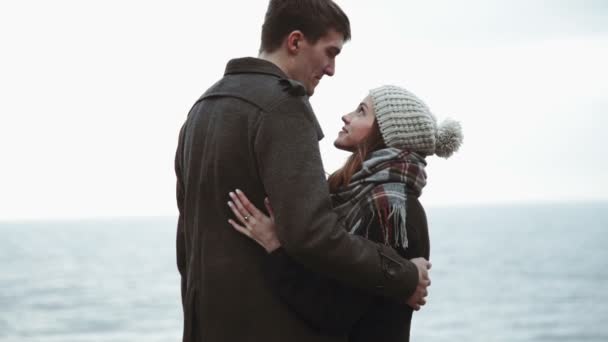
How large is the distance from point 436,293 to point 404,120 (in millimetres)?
52536

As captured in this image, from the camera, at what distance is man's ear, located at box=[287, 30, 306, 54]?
8.46 feet

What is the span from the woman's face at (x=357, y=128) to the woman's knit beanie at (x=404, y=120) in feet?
0.14

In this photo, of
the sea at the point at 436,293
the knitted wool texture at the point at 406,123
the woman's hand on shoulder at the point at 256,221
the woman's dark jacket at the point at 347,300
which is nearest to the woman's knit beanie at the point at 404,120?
the knitted wool texture at the point at 406,123

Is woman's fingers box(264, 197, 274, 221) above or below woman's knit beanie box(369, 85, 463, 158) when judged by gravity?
below

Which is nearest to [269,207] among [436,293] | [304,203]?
[304,203]

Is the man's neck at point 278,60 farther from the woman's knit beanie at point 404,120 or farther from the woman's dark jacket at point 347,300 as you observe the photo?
the woman's dark jacket at point 347,300

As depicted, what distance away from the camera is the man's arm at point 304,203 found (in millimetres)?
2301

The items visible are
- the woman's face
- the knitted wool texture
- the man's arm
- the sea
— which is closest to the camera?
the man's arm

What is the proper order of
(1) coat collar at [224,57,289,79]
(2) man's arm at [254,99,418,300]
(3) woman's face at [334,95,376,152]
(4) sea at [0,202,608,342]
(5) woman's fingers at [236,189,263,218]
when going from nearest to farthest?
(2) man's arm at [254,99,418,300]
(5) woman's fingers at [236,189,263,218]
(1) coat collar at [224,57,289,79]
(3) woman's face at [334,95,376,152]
(4) sea at [0,202,608,342]

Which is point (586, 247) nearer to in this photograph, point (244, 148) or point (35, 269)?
point (35, 269)

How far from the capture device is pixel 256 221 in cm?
239

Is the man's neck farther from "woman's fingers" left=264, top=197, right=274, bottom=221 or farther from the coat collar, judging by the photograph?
"woman's fingers" left=264, top=197, right=274, bottom=221

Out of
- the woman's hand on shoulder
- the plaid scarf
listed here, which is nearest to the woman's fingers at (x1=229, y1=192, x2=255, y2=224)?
the woman's hand on shoulder

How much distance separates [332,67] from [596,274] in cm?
6550
